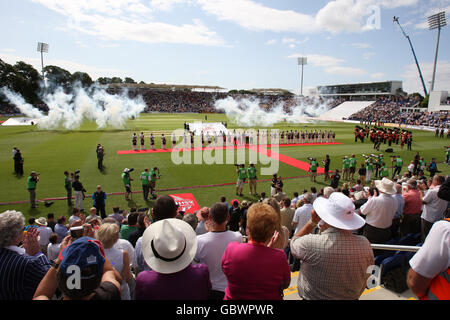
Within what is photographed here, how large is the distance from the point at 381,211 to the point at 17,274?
5545mm

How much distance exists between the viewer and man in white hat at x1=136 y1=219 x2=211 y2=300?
2106 mm

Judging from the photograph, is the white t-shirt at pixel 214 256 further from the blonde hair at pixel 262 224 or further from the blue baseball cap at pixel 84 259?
the blue baseball cap at pixel 84 259

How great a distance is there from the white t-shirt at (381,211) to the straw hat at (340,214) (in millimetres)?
2952

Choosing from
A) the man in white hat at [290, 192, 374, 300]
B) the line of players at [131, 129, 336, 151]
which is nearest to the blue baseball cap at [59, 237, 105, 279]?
the man in white hat at [290, 192, 374, 300]

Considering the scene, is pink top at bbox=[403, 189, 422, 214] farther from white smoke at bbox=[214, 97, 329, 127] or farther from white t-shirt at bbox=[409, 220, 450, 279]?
white smoke at bbox=[214, 97, 329, 127]

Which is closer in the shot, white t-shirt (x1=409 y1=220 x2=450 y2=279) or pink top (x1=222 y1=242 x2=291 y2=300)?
white t-shirt (x1=409 y1=220 x2=450 y2=279)

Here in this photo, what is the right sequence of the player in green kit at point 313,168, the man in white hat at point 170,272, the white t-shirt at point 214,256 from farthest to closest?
the player in green kit at point 313,168
the white t-shirt at point 214,256
the man in white hat at point 170,272

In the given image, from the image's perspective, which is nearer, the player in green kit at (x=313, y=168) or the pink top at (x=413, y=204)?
the pink top at (x=413, y=204)

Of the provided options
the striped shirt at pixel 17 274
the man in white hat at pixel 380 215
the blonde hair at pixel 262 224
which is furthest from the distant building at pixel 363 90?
the striped shirt at pixel 17 274

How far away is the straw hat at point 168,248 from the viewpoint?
2.11 meters

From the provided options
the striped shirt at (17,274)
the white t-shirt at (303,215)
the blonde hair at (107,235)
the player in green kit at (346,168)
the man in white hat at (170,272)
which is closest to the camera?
the man in white hat at (170,272)

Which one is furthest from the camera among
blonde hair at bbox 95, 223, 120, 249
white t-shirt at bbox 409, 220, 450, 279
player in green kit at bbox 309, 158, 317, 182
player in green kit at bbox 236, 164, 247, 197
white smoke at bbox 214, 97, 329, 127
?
white smoke at bbox 214, 97, 329, 127

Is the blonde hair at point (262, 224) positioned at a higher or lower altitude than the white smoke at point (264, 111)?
→ lower

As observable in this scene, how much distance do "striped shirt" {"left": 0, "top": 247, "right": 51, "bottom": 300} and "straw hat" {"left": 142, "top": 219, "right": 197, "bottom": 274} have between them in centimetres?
116
